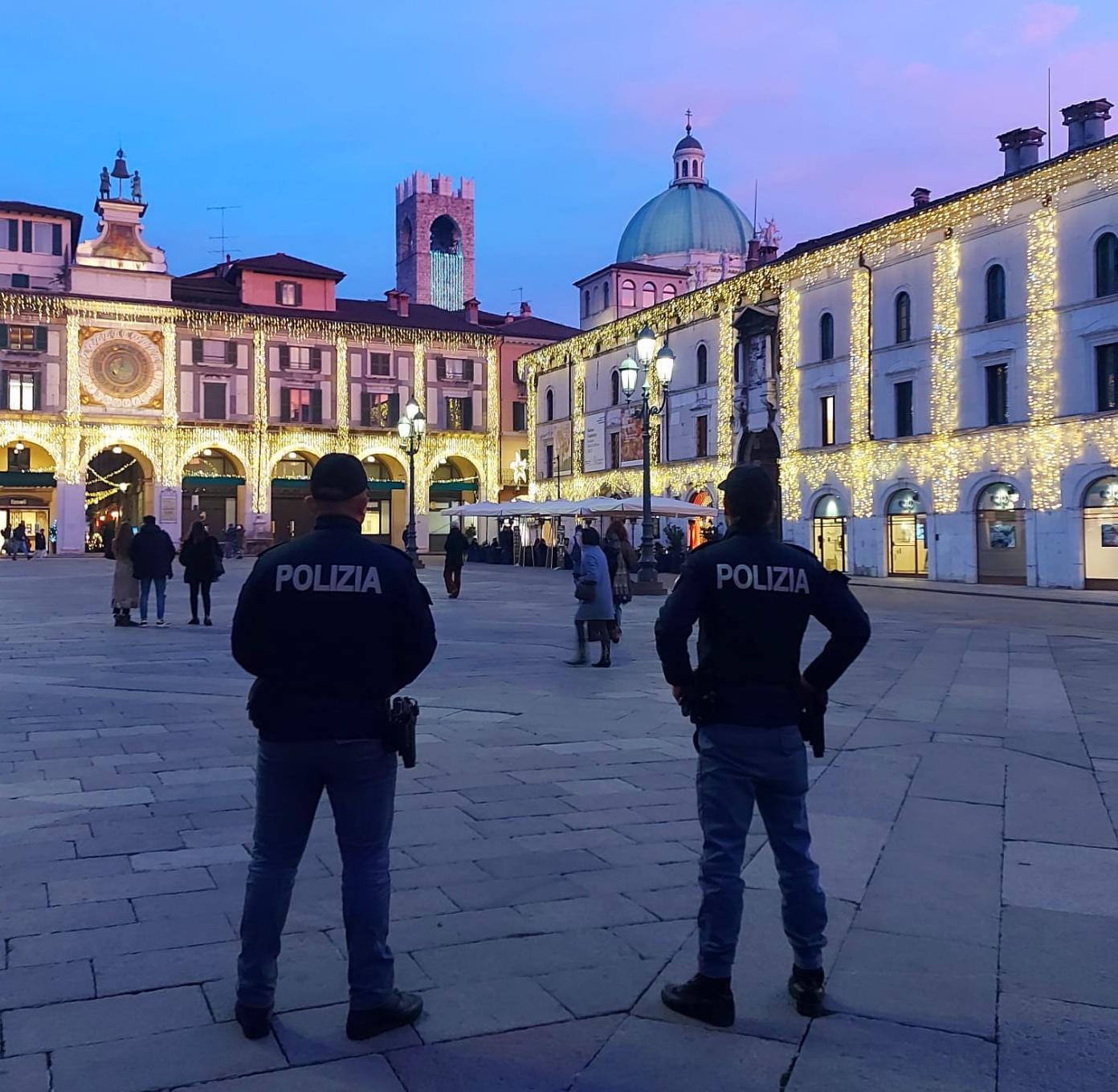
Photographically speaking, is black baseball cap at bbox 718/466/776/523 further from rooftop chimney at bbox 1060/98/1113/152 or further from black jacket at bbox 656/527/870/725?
rooftop chimney at bbox 1060/98/1113/152

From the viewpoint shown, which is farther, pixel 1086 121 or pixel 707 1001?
pixel 1086 121

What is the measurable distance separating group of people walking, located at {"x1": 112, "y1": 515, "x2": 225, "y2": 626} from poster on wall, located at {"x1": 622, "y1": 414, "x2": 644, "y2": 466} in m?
31.6

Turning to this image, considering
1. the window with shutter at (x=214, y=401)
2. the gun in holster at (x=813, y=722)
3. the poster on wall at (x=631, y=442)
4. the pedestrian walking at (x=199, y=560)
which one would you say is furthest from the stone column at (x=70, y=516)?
the gun in holster at (x=813, y=722)

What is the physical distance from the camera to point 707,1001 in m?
3.43

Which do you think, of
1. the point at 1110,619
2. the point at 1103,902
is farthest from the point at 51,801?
the point at 1110,619

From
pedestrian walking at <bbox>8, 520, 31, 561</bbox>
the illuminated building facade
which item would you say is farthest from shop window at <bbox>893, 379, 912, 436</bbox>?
pedestrian walking at <bbox>8, 520, 31, 561</bbox>

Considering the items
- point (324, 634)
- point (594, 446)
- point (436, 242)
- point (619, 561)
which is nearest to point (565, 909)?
point (324, 634)

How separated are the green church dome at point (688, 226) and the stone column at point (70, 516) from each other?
126 ft

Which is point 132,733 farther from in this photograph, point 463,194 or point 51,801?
point 463,194

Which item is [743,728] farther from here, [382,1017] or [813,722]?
[382,1017]

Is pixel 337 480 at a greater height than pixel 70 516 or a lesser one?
lesser

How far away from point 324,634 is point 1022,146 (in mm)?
36300

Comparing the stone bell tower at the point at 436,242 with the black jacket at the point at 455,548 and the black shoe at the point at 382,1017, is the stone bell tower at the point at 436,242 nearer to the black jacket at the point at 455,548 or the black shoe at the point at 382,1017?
the black jacket at the point at 455,548

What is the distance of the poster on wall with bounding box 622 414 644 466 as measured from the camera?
4756 centimetres
